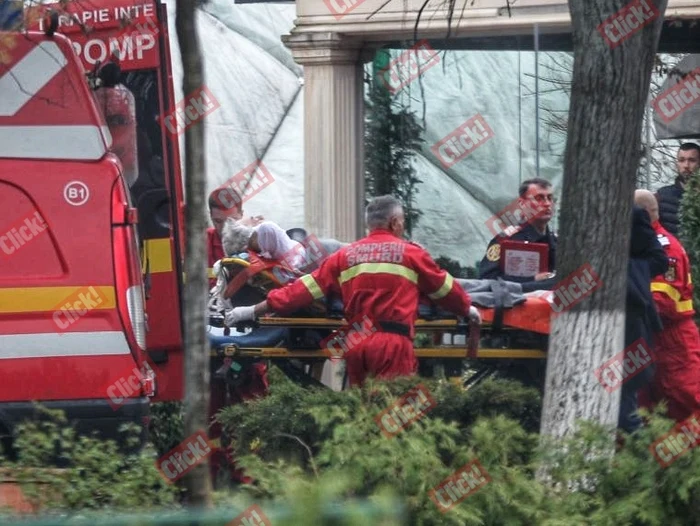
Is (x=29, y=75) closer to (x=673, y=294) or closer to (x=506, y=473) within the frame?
(x=506, y=473)

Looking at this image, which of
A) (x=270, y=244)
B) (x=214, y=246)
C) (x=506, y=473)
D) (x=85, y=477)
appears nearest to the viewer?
(x=85, y=477)

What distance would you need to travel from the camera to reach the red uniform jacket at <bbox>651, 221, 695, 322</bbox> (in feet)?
27.4

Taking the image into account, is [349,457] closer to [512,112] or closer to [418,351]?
[418,351]

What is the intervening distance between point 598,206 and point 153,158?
10.2 feet

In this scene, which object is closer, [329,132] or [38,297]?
[38,297]

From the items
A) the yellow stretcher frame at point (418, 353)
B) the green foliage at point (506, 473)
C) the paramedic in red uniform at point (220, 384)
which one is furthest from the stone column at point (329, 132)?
the green foliage at point (506, 473)

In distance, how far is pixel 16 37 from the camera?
6320mm

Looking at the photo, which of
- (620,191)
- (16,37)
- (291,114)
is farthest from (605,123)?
(291,114)

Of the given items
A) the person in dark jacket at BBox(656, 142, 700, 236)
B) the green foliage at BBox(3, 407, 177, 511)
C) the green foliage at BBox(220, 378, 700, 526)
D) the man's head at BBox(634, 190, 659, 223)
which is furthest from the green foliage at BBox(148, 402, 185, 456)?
the person in dark jacket at BBox(656, 142, 700, 236)

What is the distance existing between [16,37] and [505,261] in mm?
3625

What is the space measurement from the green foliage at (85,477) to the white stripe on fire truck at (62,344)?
3.56 feet

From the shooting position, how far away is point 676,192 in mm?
9758

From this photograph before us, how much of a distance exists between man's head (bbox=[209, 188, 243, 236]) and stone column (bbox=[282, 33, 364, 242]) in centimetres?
280

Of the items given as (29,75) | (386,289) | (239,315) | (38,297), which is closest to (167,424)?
(239,315)
